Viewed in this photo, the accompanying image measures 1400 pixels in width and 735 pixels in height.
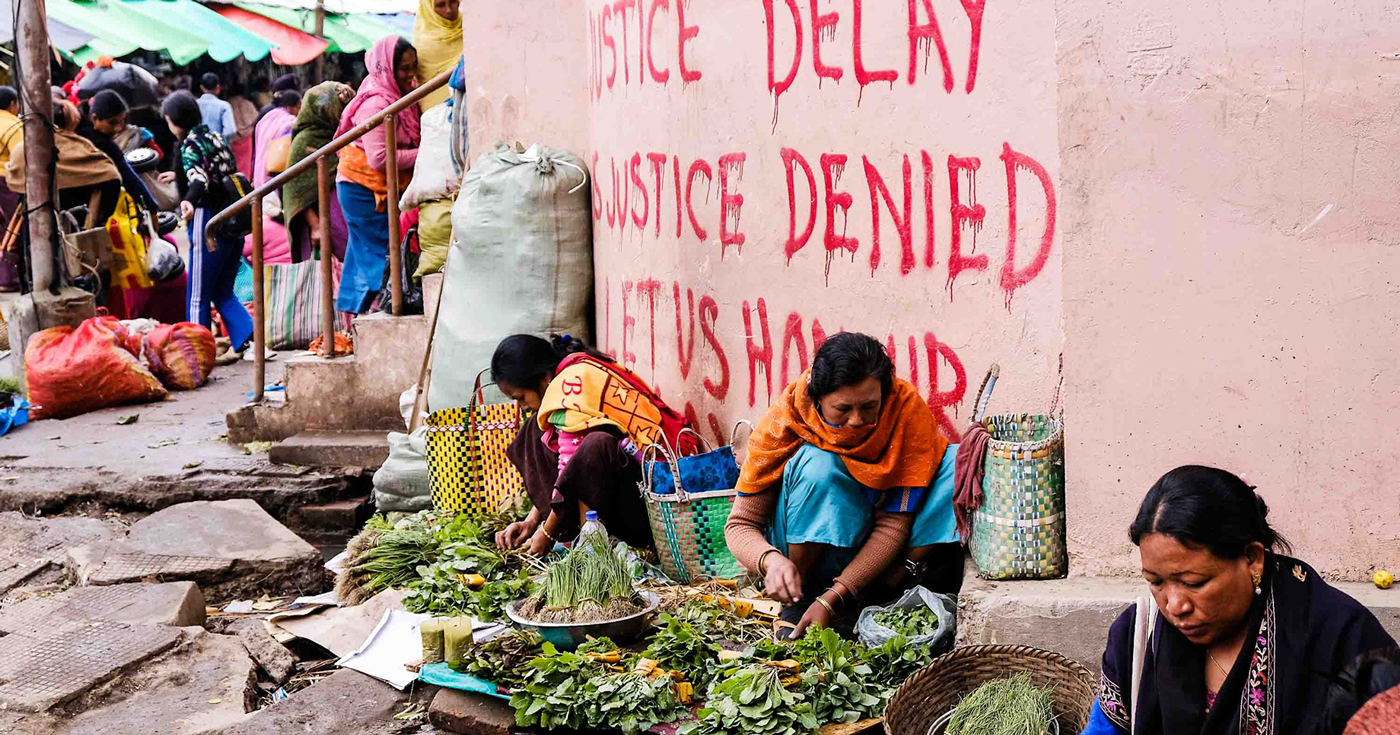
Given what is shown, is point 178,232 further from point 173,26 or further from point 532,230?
point 532,230

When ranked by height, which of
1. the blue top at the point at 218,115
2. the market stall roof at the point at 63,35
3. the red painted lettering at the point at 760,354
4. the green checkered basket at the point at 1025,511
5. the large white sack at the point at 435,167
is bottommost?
the green checkered basket at the point at 1025,511

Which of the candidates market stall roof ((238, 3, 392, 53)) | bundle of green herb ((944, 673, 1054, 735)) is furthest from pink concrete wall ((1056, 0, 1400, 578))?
market stall roof ((238, 3, 392, 53))

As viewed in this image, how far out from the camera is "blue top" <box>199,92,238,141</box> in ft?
44.9

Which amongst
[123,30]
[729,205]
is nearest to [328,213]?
[729,205]

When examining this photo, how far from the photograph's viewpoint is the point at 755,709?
11.0 ft

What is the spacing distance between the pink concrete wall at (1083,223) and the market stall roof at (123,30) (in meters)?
10.9

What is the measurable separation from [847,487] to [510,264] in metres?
2.75

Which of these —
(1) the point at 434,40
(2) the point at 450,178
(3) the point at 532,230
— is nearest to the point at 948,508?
(3) the point at 532,230

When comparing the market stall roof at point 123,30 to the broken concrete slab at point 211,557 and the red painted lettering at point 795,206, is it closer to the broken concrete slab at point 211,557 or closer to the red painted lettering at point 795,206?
the broken concrete slab at point 211,557

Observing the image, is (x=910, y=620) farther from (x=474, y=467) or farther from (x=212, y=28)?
(x=212, y=28)

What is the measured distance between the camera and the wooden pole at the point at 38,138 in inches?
346

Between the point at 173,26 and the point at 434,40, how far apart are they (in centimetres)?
829

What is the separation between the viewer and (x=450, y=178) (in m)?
7.33

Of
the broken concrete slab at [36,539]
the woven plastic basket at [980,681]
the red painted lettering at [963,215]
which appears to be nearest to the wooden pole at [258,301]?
the broken concrete slab at [36,539]
